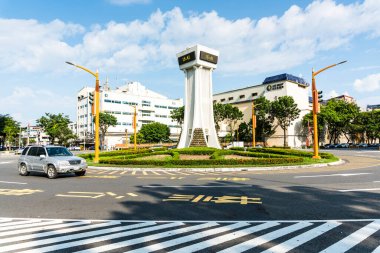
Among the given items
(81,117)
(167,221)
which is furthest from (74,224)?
(81,117)

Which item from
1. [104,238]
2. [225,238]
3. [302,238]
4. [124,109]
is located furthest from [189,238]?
[124,109]

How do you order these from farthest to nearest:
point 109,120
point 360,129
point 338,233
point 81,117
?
point 81,117 < point 109,120 < point 360,129 < point 338,233

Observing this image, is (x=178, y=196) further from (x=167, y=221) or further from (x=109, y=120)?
(x=109, y=120)

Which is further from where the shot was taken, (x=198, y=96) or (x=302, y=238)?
(x=198, y=96)

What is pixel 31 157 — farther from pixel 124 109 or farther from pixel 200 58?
pixel 124 109

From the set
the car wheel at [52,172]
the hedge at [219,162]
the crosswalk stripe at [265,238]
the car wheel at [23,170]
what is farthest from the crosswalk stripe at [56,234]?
the hedge at [219,162]

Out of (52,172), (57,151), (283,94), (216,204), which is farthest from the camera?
(283,94)

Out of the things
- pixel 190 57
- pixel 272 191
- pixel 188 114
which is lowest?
pixel 272 191

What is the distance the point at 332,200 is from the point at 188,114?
38.2 metres

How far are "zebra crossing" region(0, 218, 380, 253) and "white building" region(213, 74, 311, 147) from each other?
228 feet

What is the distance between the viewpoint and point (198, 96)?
148 ft

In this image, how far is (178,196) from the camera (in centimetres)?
933

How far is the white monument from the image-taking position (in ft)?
144

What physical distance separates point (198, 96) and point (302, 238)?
40.6m
